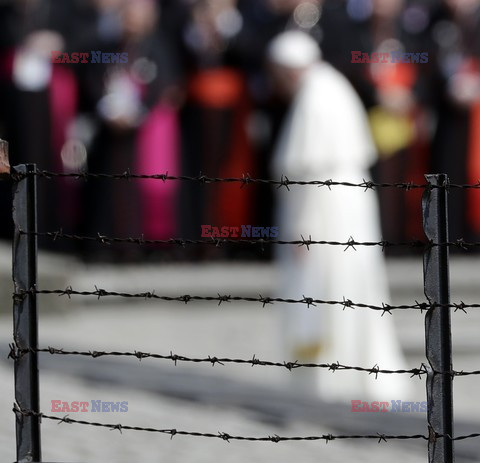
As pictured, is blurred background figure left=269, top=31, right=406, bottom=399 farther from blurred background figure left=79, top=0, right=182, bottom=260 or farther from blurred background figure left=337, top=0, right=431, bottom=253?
blurred background figure left=79, top=0, right=182, bottom=260

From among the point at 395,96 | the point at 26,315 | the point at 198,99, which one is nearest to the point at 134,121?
the point at 198,99

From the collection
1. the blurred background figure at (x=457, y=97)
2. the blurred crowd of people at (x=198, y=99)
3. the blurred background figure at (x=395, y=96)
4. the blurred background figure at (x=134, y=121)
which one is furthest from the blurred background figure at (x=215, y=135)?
the blurred background figure at (x=457, y=97)

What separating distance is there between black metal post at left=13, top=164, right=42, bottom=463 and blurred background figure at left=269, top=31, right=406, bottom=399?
15.5ft

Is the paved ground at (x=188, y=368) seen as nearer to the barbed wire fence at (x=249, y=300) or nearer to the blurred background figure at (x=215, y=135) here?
the blurred background figure at (x=215, y=135)

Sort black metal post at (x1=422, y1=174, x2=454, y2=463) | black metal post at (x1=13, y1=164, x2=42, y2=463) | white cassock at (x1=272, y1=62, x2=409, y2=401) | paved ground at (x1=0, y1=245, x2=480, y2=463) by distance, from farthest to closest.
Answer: white cassock at (x1=272, y1=62, x2=409, y2=401), paved ground at (x1=0, y1=245, x2=480, y2=463), black metal post at (x1=13, y1=164, x2=42, y2=463), black metal post at (x1=422, y1=174, x2=454, y2=463)

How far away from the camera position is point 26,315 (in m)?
5.07

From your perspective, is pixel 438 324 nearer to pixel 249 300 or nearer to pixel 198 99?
pixel 249 300

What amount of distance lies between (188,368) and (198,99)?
4.97 metres

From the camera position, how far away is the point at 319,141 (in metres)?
9.74

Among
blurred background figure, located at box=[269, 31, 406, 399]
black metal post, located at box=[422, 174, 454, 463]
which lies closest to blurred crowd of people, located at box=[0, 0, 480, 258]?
blurred background figure, located at box=[269, 31, 406, 399]

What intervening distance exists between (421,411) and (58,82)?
6.34 m

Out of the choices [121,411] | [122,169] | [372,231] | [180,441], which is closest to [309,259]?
[372,231]

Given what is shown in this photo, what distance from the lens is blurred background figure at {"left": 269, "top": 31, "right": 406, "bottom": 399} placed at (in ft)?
32.0

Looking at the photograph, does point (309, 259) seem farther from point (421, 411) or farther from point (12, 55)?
point (12, 55)
